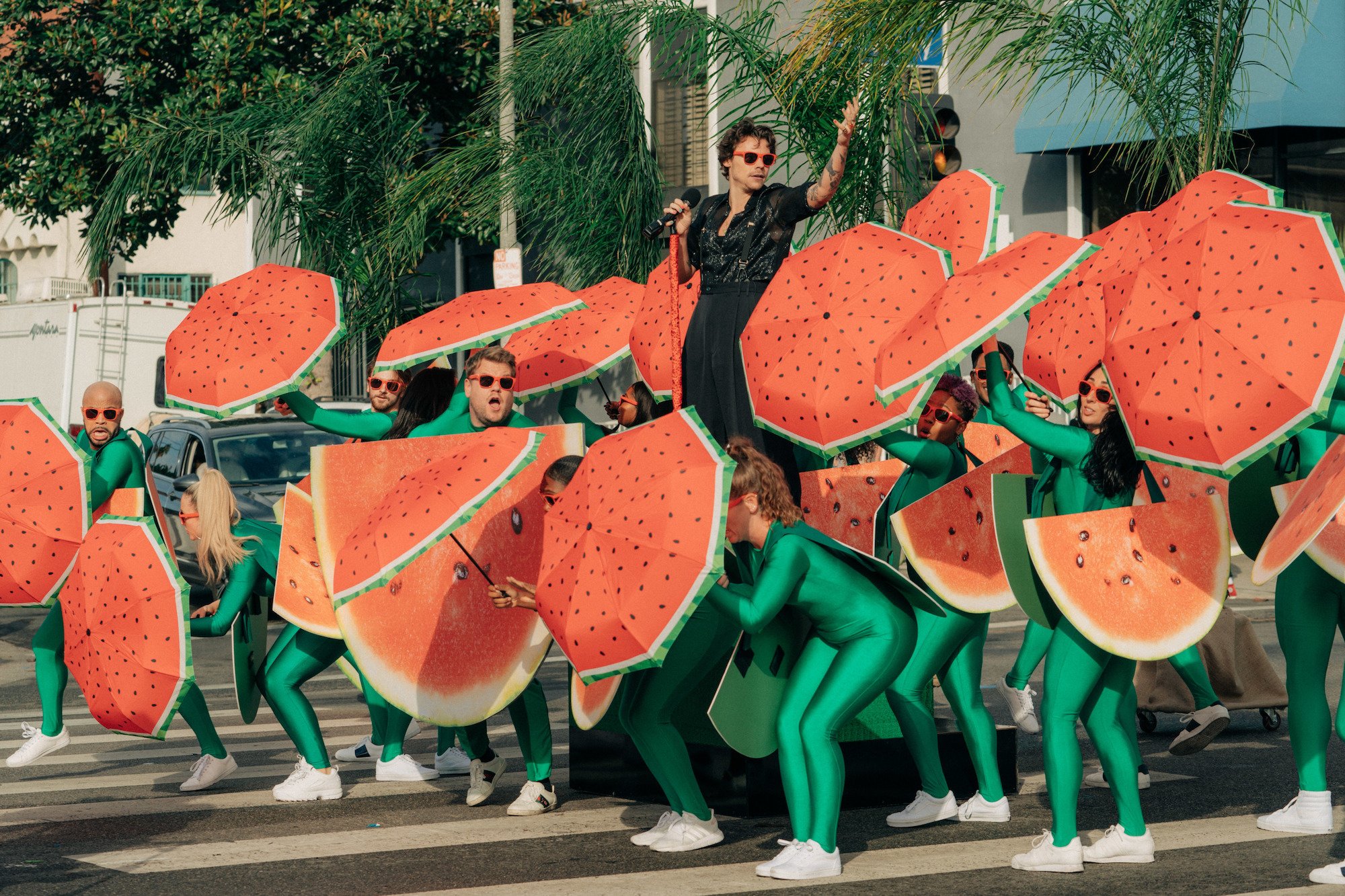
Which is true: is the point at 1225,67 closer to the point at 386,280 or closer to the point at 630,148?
the point at 630,148

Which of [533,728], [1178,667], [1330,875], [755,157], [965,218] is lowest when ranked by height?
[1330,875]

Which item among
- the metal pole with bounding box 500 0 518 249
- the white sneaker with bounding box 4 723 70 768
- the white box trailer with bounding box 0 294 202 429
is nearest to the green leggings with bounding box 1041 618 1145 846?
the white sneaker with bounding box 4 723 70 768

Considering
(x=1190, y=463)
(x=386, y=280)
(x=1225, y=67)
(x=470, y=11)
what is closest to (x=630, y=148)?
(x=386, y=280)

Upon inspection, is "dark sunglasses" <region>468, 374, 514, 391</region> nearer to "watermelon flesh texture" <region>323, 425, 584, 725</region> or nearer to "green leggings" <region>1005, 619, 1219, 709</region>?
"watermelon flesh texture" <region>323, 425, 584, 725</region>

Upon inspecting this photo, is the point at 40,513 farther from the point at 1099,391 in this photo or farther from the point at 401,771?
the point at 1099,391

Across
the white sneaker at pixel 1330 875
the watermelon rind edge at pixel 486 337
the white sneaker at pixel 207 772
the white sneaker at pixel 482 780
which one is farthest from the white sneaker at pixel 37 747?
the white sneaker at pixel 1330 875

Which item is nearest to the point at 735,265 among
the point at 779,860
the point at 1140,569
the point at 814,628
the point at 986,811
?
the point at 814,628

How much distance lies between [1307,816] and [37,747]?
5.75m

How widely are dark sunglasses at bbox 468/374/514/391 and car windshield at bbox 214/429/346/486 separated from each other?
26.2ft

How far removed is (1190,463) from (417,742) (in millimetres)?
5221

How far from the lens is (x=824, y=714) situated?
20.2ft

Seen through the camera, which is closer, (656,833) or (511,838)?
(656,833)

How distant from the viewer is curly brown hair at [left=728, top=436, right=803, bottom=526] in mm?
6070

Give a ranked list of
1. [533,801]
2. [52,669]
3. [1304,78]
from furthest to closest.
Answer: [1304,78]
[52,669]
[533,801]
